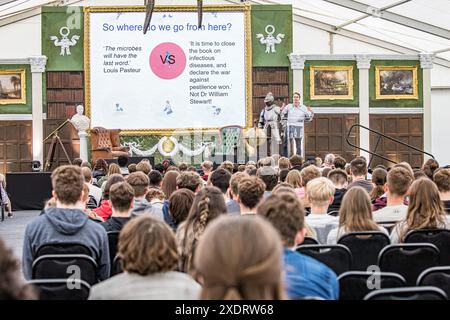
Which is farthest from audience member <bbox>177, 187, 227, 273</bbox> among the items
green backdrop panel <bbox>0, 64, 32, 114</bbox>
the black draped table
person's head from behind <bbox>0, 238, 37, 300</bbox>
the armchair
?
green backdrop panel <bbox>0, 64, 32, 114</bbox>

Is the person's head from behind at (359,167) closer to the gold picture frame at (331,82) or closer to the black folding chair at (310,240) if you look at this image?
the black folding chair at (310,240)

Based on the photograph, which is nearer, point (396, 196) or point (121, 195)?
point (121, 195)

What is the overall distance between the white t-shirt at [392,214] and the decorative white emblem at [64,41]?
15.4 metres

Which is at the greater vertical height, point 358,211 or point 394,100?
point 394,100

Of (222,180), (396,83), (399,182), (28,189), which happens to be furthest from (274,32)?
(399,182)

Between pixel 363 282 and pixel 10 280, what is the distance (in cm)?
187

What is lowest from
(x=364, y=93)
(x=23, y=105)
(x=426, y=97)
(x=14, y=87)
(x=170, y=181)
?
(x=170, y=181)

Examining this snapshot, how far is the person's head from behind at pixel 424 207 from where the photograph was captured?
180 inches

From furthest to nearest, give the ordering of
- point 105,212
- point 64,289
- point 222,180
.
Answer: point 222,180 < point 105,212 < point 64,289

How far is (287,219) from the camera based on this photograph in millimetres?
3111

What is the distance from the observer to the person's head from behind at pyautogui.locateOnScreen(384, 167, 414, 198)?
5414 millimetres

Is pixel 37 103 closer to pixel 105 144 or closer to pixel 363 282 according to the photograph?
pixel 105 144

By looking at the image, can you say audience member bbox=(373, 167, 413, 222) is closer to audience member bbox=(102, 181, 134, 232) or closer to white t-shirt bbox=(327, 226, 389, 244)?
white t-shirt bbox=(327, 226, 389, 244)

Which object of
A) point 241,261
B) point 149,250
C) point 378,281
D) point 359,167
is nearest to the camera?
point 241,261
